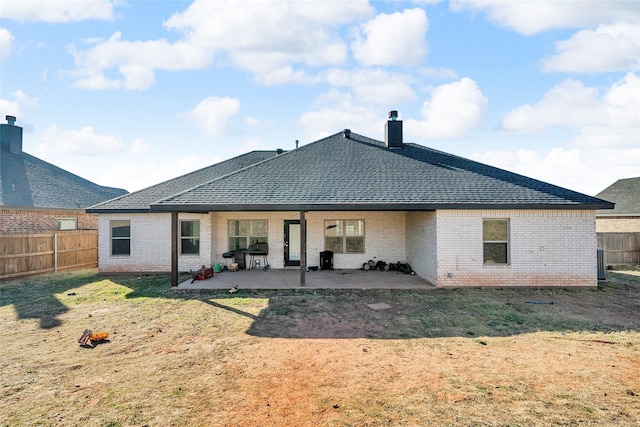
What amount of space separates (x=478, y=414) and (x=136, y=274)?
13.6 meters

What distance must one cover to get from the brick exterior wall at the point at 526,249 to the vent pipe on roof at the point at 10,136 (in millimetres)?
24298

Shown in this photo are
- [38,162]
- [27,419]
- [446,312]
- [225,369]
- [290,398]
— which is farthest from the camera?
[38,162]

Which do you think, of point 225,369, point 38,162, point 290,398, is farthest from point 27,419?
point 38,162

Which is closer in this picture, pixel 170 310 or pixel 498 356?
pixel 498 356

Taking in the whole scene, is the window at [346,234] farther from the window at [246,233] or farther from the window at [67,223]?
the window at [67,223]

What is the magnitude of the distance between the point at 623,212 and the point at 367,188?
70.3 ft

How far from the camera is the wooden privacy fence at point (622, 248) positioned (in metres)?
17.0

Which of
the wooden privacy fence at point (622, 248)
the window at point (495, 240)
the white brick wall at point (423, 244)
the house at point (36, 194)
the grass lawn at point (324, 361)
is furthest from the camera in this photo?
the wooden privacy fence at point (622, 248)

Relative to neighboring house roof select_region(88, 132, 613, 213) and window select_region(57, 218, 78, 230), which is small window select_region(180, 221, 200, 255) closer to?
neighboring house roof select_region(88, 132, 613, 213)

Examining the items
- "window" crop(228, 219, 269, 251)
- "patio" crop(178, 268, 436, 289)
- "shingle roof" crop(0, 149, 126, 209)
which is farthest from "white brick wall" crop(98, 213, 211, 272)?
"shingle roof" crop(0, 149, 126, 209)

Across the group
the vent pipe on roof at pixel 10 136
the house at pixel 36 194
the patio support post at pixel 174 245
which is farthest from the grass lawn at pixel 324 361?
the vent pipe on roof at pixel 10 136

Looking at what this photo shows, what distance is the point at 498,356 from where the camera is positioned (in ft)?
18.3

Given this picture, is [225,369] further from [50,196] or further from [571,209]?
[50,196]

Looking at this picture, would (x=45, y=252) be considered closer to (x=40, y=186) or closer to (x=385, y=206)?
(x=40, y=186)
